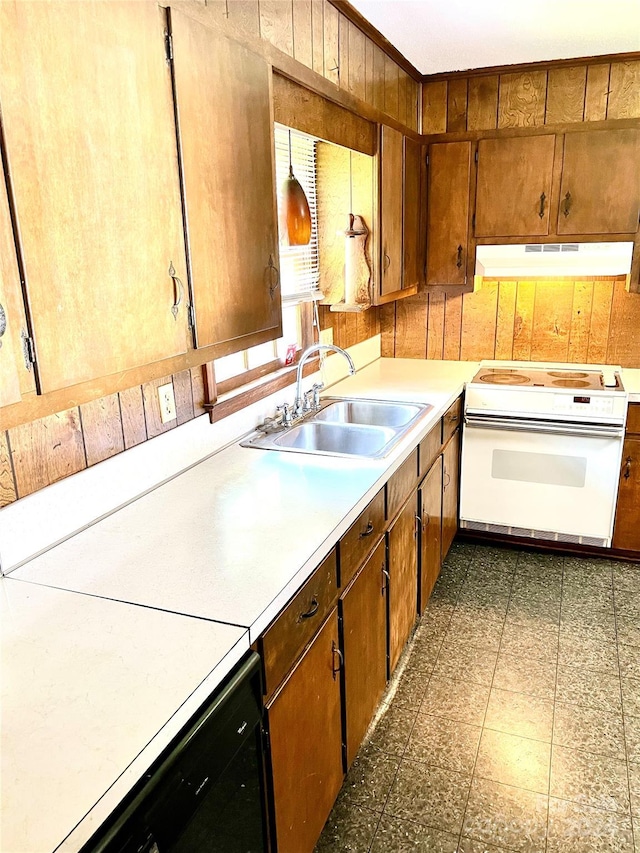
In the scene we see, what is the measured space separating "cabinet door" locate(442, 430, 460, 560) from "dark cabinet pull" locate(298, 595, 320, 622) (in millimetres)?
1532

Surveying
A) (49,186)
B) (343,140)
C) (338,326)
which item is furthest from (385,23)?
(49,186)

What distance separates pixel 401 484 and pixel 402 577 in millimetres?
385

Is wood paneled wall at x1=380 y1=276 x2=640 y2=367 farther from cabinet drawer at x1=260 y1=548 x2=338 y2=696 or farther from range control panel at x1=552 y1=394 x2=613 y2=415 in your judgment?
cabinet drawer at x1=260 y1=548 x2=338 y2=696

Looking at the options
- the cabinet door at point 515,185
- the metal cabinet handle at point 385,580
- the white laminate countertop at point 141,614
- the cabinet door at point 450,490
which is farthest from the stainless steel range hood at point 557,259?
the metal cabinet handle at point 385,580

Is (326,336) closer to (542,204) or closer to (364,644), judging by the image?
(542,204)

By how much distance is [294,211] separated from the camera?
7.28 ft

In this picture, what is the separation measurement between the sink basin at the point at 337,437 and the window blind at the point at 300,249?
500mm

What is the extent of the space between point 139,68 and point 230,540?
1.04 metres

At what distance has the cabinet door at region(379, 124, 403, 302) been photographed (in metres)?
2.76

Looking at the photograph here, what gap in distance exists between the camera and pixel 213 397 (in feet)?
6.95

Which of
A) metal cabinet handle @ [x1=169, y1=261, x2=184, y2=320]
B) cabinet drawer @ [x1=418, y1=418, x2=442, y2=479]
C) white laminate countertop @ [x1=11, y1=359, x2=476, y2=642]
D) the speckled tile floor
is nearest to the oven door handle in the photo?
cabinet drawer @ [x1=418, y1=418, x2=442, y2=479]

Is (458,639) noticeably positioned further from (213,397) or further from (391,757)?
(213,397)

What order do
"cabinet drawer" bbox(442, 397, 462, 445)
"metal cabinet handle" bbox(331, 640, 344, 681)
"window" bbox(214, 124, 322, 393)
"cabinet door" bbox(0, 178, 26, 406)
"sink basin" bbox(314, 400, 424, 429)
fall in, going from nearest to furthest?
"cabinet door" bbox(0, 178, 26, 406) < "metal cabinet handle" bbox(331, 640, 344, 681) < "window" bbox(214, 124, 322, 393) < "sink basin" bbox(314, 400, 424, 429) < "cabinet drawer" bbox(442, 397, 462, 445)

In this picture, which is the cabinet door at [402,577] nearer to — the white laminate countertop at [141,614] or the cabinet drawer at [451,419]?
the white laminate countertop at [141,614]
